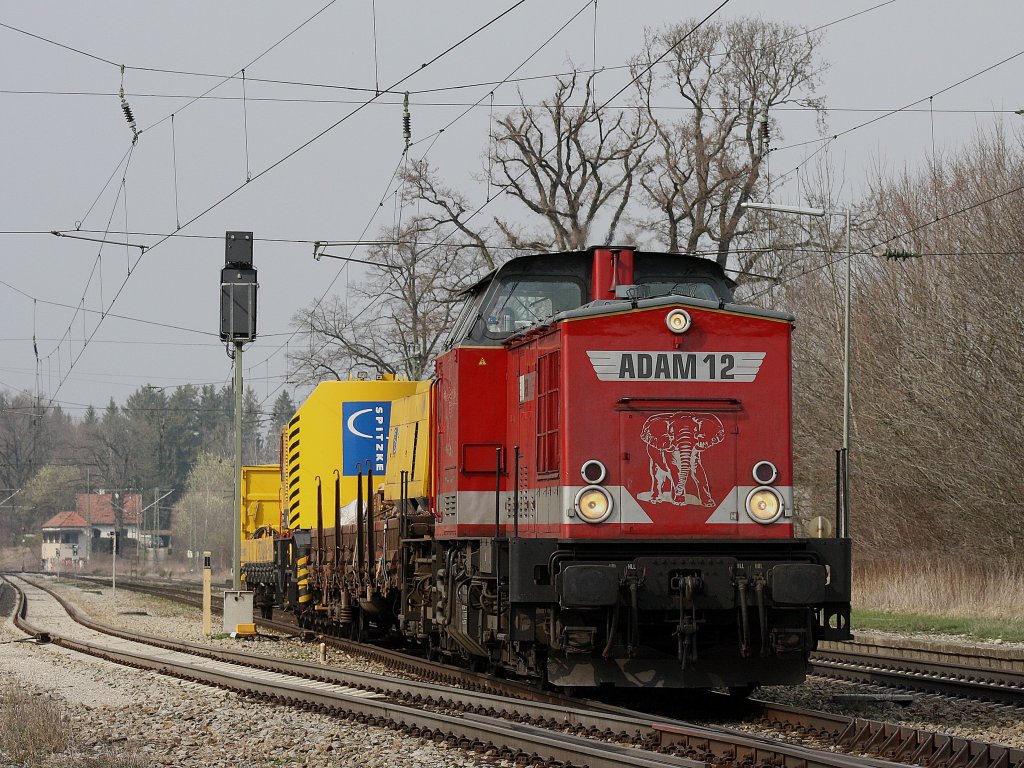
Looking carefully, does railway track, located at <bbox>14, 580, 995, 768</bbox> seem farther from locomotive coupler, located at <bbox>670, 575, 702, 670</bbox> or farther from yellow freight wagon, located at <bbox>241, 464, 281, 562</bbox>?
yellow freight wagon, located at <bbox>241, 464, 281, 562</bbox>

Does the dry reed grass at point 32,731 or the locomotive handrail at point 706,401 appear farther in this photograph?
the locomotive handrail at point 706,401

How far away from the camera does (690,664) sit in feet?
31.6

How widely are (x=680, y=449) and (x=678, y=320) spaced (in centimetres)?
96

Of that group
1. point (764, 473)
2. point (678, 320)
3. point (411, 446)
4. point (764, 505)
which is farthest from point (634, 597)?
point (411, 446)

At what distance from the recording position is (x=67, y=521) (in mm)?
123562

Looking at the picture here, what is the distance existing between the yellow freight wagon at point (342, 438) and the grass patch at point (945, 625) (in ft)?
25.8

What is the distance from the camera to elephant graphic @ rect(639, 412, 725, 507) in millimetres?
9789

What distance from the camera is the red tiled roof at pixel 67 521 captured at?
12281 centimetres

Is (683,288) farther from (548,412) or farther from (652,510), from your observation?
(652,510)

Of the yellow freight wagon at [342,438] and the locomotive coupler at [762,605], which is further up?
the yellow freight wagon at [342,438]

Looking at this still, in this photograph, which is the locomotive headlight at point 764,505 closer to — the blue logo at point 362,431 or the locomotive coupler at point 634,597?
the locomotive coupler at point 634,597

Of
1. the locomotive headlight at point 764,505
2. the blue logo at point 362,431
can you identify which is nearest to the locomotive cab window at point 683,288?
the locomotive headlight at point 764,505

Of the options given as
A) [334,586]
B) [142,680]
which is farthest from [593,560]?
[334,586]

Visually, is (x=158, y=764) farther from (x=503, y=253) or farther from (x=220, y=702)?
(x=503, y=253)
